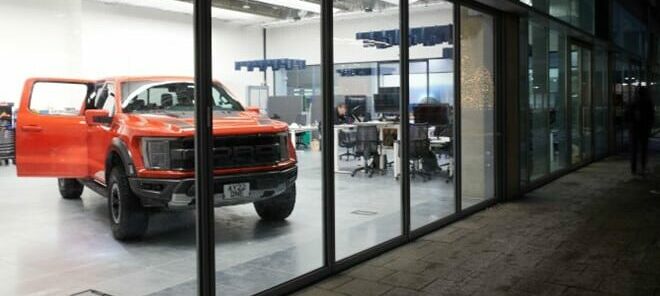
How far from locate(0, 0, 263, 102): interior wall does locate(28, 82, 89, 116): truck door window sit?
5.0 inches

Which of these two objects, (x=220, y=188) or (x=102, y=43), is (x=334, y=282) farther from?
(x=102, y=43)

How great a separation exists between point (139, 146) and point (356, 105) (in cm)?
232

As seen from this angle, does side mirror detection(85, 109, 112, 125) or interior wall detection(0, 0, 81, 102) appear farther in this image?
side mirror detection(85, 109, 112, 125)

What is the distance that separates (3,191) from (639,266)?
6561mm

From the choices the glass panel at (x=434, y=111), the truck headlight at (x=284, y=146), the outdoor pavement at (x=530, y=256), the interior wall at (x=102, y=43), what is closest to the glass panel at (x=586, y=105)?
the outdoor pavement at (x=530, y=256)

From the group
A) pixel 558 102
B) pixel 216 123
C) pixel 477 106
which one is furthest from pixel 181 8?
pixel 558 102

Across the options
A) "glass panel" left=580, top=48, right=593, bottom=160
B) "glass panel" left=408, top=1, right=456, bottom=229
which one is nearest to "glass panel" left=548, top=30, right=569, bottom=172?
"glass panel" left=580, top=48, right=593, bottom=160

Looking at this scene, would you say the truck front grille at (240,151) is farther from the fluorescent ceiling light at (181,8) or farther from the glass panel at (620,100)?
the glass panel at (620,100)

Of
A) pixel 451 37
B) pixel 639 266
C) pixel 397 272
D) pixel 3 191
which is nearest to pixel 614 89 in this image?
pixel 451 37

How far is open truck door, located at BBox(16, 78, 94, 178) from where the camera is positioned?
219 inches

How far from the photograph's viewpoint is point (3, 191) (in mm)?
7086

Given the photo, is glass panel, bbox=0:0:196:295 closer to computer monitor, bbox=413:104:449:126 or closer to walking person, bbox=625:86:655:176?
computer monitor, bbox=413:104:449:126

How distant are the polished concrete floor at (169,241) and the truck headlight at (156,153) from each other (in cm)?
47

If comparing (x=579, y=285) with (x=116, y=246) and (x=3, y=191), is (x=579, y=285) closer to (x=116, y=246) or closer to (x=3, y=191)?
(x=116, y=246)
